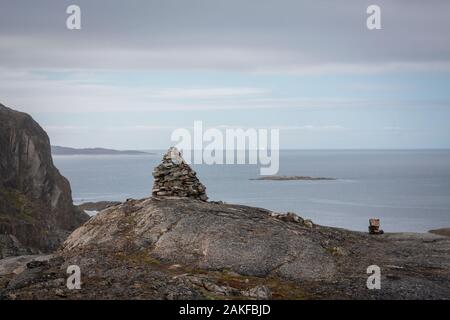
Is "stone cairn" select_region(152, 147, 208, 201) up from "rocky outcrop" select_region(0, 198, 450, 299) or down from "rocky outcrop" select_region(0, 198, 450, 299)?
up

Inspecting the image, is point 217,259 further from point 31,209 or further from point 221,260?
point 31,209

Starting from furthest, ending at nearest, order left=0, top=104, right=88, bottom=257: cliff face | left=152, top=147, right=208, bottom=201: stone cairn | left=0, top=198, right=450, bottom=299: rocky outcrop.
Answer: left=0, top=104, right=88, bottom=257: cliff face < left=152, top=147, right=208, bottom=201: stone cairn < left=0, top=198, right=450, bottom=299: rocky outcrop

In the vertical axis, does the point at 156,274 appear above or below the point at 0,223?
above

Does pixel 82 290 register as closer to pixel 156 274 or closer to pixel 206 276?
pixel 156 274

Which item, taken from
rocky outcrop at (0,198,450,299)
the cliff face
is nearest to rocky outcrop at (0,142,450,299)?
rocky outcrop at (0,198,450,299)

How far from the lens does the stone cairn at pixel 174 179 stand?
36.5 m

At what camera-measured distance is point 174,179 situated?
3662 cm

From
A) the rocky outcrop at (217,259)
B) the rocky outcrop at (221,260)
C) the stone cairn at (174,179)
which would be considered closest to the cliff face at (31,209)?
the stone cairn at (174,179)

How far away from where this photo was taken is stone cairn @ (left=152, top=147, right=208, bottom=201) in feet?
120

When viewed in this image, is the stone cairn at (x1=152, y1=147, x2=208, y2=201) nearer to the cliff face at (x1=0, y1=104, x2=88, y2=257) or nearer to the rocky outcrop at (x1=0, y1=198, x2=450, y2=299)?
the rocky outcrop at (x1=0, y1=198, x2=450, y2=299)

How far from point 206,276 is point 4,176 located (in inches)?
7116

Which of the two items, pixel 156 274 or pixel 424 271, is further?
pixel 424 271

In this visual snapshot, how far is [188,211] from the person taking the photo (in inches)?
1298
